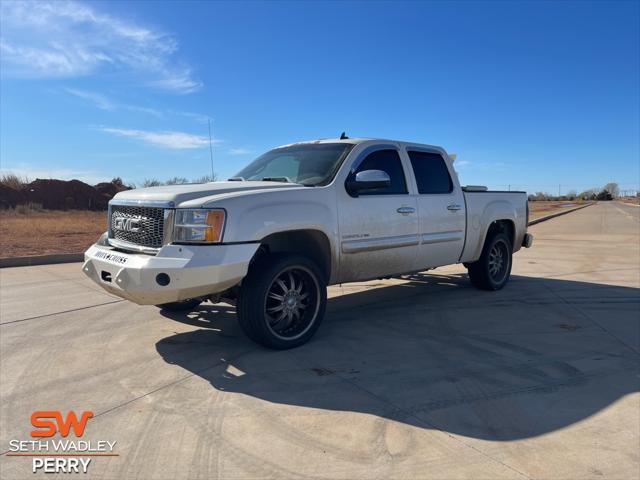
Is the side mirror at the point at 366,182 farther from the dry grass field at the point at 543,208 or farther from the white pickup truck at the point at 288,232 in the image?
the dry grass field at the point at 543,208

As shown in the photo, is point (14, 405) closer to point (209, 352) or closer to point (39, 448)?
point (39, 448)

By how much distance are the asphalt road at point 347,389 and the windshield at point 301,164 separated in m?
1.64

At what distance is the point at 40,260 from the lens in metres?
10.6

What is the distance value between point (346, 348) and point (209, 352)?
4.15ft

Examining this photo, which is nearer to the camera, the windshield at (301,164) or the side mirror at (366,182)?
the side mirror at (366,182)

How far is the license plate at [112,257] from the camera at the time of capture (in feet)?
13.8

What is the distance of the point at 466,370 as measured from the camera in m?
3.99

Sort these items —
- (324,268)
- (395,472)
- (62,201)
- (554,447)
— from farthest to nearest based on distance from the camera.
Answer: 1. (62,201)
2. (324,268)
3. (554,447)
4. (395,472)

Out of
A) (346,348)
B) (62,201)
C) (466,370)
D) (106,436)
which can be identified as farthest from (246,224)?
(62,201)

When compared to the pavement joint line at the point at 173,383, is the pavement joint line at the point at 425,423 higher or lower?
lower

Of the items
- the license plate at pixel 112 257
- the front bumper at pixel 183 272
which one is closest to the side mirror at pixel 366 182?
the front bumper at pixel 183 272

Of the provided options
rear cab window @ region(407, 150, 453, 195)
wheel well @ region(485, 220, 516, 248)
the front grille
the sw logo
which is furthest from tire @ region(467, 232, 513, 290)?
the sw logo

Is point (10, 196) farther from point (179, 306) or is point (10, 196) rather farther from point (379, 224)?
point (379, 224)

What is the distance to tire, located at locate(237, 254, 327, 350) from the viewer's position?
4195mm
